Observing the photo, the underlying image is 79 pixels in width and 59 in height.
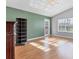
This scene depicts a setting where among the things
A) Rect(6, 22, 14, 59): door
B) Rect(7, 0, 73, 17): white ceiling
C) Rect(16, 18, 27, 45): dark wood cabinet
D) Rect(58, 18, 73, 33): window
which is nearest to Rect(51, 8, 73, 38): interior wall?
Rect(58, 18, 73, 33): window

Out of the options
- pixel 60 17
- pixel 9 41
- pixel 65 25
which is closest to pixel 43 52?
pixel 9 41

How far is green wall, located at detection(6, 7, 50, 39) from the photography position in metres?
6.67

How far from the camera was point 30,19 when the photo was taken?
9.16 meters

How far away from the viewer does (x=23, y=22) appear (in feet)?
26.0

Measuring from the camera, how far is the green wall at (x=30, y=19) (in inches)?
263

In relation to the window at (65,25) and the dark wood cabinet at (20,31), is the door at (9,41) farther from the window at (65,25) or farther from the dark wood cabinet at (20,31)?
the window at (65,25)

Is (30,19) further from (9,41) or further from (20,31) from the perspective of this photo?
(9,41)

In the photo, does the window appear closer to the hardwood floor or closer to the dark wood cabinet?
the dark wood cabinet

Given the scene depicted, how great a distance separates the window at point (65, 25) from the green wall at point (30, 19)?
2.55 metres

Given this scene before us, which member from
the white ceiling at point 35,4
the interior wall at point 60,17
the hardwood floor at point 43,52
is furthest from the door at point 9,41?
the interior wall at point 60,17
